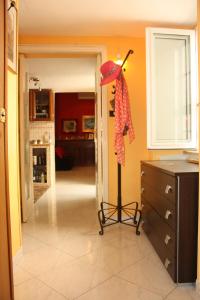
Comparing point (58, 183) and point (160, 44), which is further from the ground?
point (160, 44)

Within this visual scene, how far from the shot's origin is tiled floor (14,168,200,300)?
155cm

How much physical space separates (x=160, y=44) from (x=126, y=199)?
1.90 meters

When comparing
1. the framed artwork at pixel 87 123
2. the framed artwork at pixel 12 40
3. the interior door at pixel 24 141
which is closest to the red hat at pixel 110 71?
the framed artwork at pixel 12 40

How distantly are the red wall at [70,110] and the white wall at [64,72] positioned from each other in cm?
220

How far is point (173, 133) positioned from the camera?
2.71 metres

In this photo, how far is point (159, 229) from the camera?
194 centimetres

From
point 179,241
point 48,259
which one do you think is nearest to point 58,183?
point 48,259

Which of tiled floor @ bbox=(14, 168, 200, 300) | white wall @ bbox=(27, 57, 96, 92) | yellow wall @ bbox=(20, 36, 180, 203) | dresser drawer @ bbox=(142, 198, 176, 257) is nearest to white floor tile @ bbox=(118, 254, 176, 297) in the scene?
tiled floor @ bbox=(14, 168, 200, 300)

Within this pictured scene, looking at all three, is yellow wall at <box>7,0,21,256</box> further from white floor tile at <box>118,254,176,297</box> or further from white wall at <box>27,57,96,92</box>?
white wall at <box>27,57,96,92</box>

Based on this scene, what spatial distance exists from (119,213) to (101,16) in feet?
7.26

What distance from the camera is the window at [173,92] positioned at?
8.41 ft

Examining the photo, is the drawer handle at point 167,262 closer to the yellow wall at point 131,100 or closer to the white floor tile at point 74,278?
the white floor tile at point 74,278

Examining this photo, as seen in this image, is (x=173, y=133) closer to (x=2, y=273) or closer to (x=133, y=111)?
(x=133, y=111)

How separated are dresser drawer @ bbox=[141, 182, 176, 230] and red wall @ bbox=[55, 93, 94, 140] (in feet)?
19.9
